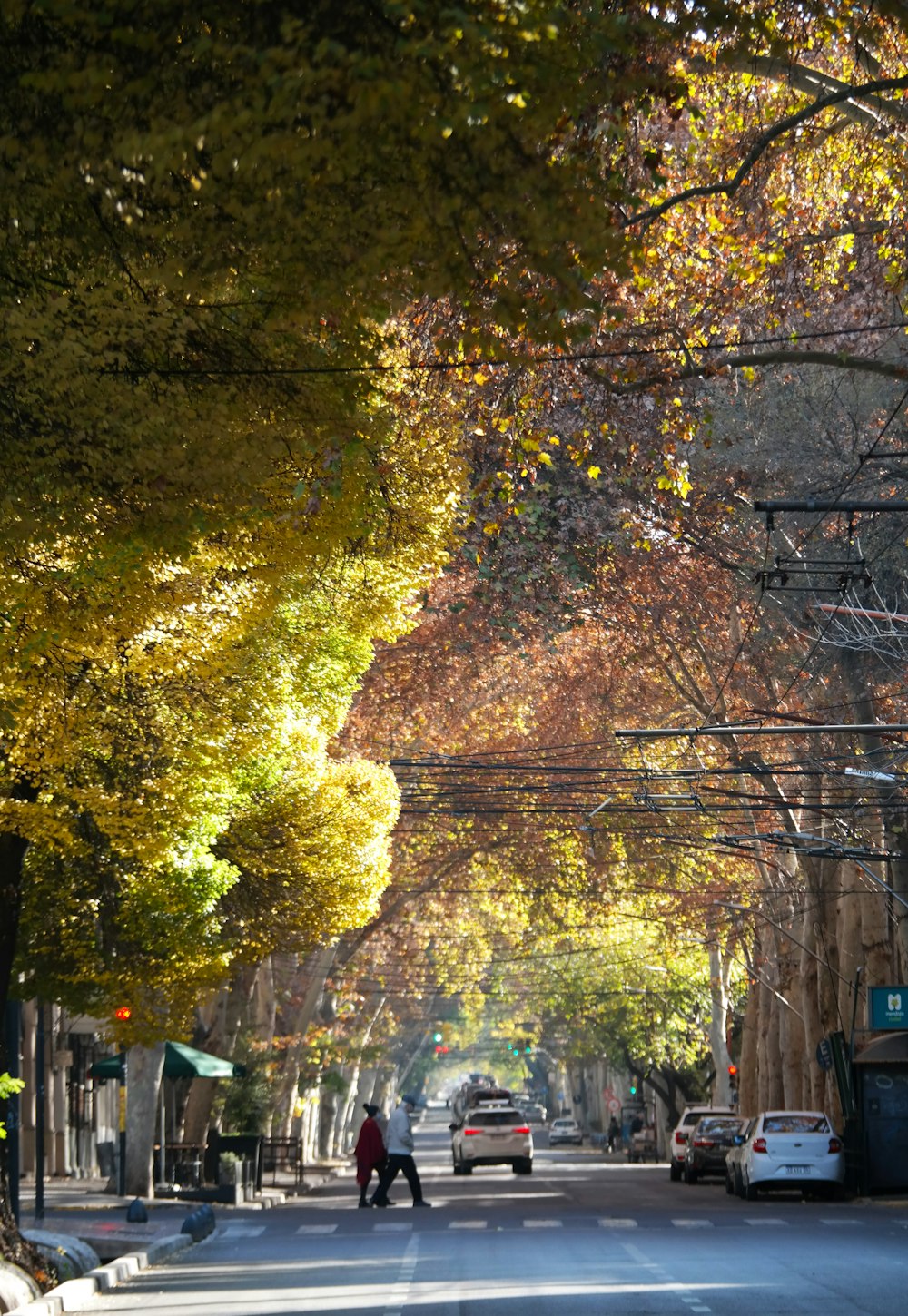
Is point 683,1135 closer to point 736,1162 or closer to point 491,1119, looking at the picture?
point 491,1119

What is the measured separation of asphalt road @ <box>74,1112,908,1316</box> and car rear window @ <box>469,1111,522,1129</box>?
48.6ft

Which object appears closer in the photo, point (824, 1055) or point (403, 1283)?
point (403, 1283)

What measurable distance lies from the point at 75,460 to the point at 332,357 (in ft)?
5.54

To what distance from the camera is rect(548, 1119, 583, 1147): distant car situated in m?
96.7

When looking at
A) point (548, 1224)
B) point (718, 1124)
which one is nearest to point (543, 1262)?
point (548, 1224)

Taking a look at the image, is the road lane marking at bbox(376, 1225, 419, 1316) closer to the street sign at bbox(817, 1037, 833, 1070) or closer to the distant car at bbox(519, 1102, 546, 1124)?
the street sign at bbox(817, 1037, 833, 1070)

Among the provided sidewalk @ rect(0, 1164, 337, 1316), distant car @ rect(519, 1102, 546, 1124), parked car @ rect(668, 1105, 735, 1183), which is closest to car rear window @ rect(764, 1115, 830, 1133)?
sidewalk @ rect(0, 1164, 337, 1316)

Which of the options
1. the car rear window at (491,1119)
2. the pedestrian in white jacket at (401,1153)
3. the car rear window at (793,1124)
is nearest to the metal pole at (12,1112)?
the pedestrian in white jacket at (401,1153)

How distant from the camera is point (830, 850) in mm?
29812

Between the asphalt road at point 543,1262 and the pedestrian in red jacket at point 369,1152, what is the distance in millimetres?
846

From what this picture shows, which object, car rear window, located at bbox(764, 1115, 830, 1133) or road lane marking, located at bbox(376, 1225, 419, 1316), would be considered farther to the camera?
car rear window, located at bbox(764, 1115, 830, 1133)

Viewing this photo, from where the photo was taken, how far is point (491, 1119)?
46.0 meters

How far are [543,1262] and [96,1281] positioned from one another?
4.56m

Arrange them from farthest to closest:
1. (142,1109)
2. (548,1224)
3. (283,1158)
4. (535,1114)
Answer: (535,1114)
(283,1158)
(142,1109)
(548,1224)
